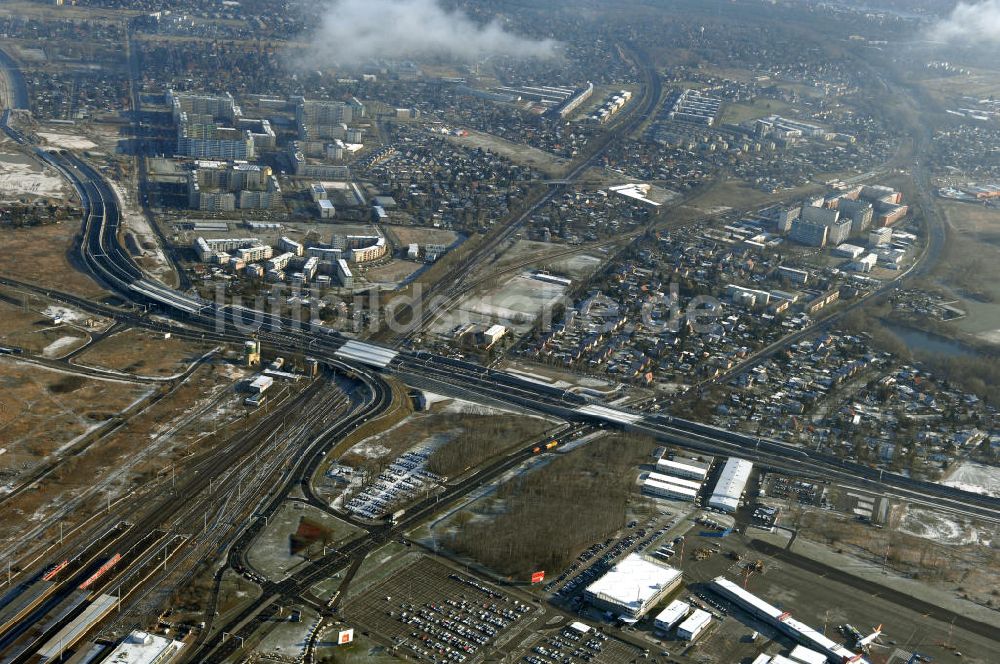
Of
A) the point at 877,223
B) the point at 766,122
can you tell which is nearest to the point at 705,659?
the point at 877,223

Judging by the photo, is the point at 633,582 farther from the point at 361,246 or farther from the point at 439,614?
the point at 361,246

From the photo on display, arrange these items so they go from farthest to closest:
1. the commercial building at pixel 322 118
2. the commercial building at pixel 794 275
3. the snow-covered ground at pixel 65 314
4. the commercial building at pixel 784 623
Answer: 1. the commercial building at pixel 322 118
2. the commercial building at pixel 794 275
3. the snow-covered ground at pixel 65 314
4. the commercial building at pixel 784 623

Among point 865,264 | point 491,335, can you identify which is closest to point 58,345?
point 491,335

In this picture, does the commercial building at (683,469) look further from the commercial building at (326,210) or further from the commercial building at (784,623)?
the commercial building at (326,210)

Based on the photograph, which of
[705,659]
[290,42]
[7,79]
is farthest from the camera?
[290,42]

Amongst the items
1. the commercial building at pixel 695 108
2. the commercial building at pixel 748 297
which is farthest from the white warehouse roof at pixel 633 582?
the commercial building at pixel 695 108

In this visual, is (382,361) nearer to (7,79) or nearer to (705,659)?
(705,659)
